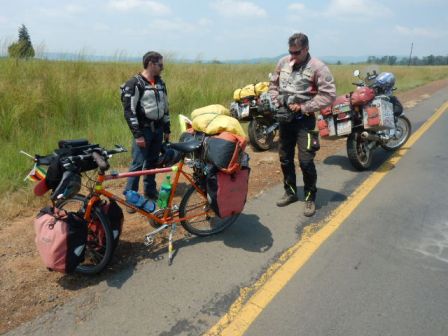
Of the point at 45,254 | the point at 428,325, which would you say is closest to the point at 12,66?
the point at 45,254

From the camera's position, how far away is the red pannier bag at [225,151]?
3.49 m

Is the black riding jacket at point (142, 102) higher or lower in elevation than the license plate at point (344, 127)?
higher

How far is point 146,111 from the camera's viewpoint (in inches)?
179

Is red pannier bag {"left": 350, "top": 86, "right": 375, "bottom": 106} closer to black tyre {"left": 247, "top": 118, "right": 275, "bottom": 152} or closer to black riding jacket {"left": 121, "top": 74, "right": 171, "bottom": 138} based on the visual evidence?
black tyre {"left": 247, "top": 118, "right": 275, "bottom": 152}

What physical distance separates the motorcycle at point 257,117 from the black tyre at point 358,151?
→ 1.85m

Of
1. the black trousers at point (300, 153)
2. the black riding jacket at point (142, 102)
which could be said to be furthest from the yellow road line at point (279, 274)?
the black riding jacket at point (142, 102)

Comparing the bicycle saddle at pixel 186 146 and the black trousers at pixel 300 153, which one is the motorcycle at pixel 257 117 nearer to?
the black trousers at pixel 300 153

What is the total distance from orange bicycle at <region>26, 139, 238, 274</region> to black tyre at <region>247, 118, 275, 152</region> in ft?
12.0

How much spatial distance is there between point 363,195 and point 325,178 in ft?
2.87

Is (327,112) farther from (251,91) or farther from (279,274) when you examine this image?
(279,274)

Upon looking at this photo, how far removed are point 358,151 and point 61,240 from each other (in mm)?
5090

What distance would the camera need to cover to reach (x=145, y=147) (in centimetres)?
469

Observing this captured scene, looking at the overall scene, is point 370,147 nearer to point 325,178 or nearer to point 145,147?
point 325,178

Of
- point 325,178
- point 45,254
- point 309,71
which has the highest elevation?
point 309,71
